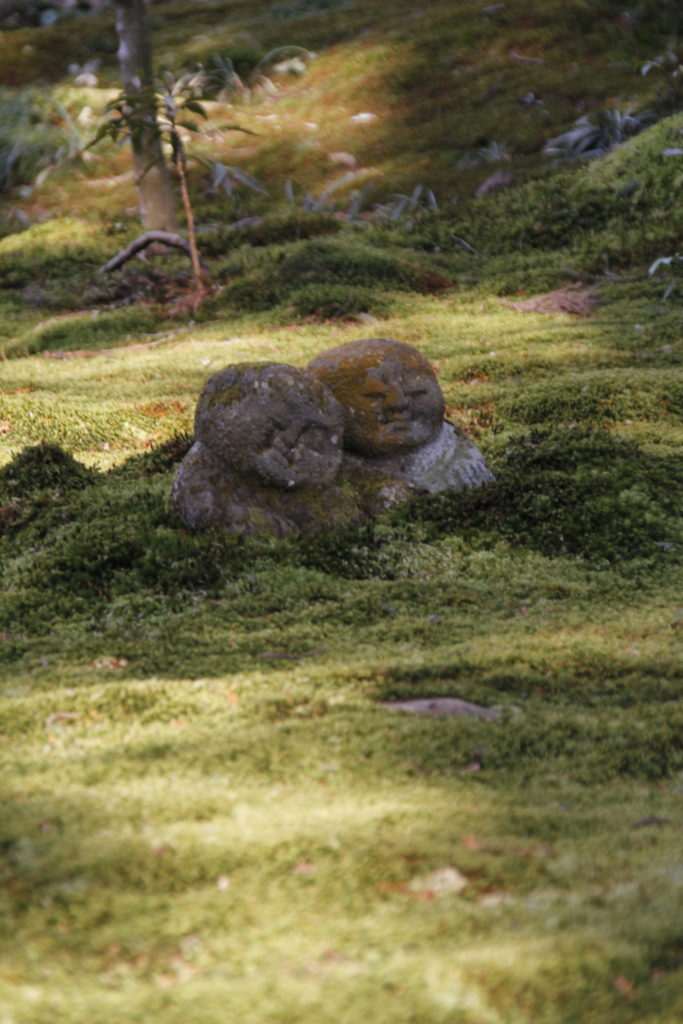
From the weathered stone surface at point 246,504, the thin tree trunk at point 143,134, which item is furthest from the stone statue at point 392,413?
the thin tree trunk at point 143,134

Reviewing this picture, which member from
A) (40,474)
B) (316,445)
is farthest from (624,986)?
(40,474)

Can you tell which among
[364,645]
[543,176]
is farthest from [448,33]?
[364,645]

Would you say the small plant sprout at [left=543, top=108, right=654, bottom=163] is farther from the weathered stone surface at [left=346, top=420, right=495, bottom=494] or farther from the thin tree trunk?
the weathered stone surface at [left=346, top=420, right=495, bottom=494]

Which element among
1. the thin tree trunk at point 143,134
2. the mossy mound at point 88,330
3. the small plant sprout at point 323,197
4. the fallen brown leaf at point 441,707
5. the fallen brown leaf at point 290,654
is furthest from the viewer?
the small plant sprout at point 323,197

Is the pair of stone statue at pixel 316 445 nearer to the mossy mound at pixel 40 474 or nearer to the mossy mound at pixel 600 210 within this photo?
the mossy mound at pixel 40 474

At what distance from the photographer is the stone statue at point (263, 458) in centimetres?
817

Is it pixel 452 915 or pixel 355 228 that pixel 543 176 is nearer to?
pixel 355 228

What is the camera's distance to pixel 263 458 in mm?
8188

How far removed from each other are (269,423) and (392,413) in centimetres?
138

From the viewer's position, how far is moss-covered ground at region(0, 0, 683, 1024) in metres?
2.87

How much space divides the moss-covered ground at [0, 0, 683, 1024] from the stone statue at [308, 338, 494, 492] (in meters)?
0.49

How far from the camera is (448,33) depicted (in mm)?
27109

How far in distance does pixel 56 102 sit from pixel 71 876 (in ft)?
92.5

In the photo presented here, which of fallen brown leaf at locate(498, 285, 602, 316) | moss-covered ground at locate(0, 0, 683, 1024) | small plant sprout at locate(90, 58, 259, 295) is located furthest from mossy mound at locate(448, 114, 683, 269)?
small plant sprout at locate(90, 58, 259, 295)
